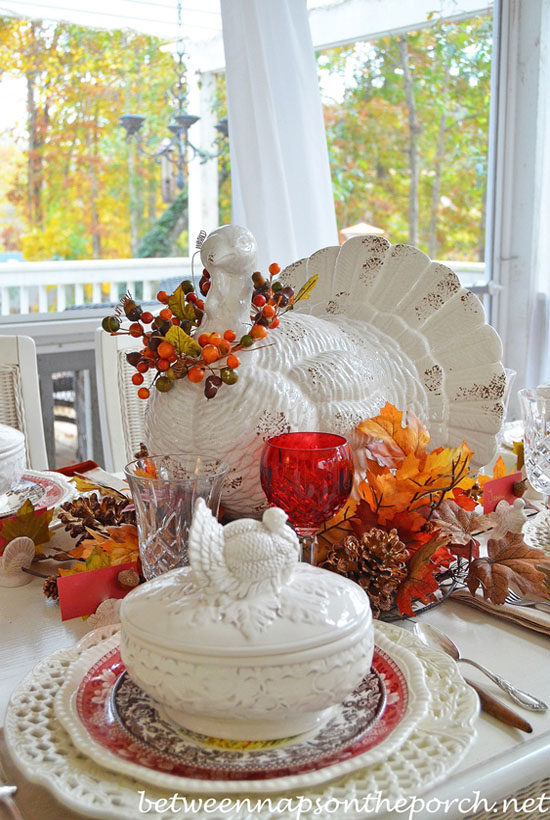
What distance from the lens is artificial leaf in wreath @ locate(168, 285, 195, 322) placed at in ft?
2.67

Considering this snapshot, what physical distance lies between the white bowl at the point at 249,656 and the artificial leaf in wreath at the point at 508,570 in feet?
0.88

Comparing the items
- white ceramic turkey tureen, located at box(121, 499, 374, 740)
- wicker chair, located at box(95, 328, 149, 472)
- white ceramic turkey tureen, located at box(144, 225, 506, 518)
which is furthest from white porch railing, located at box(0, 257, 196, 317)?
white ceramic turkey tureen, located at box(121, 499, 374, 740)

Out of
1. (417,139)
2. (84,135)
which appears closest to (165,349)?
(84,135)

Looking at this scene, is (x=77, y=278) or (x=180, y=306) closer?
(x=180, y=306)

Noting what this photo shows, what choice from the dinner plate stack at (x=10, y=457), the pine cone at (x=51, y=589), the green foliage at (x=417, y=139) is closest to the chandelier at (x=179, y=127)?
the green foliage at (x=417, y=139)

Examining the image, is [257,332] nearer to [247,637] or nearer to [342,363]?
[342,363]

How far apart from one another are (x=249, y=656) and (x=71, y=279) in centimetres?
400

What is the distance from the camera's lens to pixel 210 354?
2.49 ft

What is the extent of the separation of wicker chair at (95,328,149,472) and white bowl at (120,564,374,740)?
1.09 m

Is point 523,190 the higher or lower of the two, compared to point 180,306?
higher

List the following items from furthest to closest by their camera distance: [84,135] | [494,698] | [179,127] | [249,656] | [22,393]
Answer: [84,135], [179,127], [22,393], [494,698], [249,656]

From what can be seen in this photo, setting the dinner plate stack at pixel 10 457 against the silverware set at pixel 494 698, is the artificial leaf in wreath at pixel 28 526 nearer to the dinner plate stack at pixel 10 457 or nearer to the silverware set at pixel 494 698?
the dinner plate stack at pixel 10 457

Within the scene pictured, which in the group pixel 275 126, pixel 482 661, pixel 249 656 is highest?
pixel 275 126

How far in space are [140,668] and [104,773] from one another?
6cm
